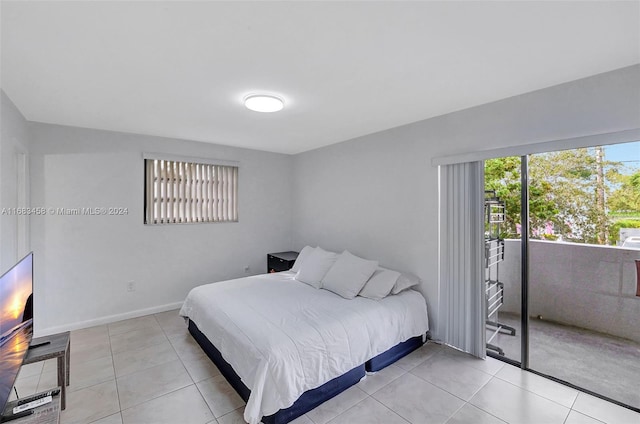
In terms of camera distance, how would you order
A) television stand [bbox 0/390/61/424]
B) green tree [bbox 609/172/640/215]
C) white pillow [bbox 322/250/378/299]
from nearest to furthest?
television stand [bbox 0/390/61/424] < green tree [bbox 609/172/640/215] < white pillow [bbox 322/250/378/299]

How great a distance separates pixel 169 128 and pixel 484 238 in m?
3.77

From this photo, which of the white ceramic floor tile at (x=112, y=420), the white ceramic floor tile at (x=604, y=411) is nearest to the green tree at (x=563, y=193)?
the white ceramic floor tile at (x=604, y=411)

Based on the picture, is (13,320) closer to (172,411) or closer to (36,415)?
(36,415)

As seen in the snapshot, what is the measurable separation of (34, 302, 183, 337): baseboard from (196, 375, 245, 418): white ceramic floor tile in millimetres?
1956

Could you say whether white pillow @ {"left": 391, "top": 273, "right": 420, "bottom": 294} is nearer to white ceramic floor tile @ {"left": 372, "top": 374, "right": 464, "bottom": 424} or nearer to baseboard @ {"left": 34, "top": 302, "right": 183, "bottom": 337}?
white ceramic floor tile @ {"left": 372, "top": 374, "right": 464, "bottom": 424}

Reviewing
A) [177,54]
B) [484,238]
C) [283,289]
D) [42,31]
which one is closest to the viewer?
[42,31]

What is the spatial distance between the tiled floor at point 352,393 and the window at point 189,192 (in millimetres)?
1793

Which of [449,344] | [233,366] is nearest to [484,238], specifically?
[449,344]

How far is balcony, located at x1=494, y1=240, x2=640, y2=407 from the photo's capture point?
7.20 feet

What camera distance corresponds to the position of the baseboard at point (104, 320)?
318 cm

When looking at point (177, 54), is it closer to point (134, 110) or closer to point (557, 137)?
point (134, 110)

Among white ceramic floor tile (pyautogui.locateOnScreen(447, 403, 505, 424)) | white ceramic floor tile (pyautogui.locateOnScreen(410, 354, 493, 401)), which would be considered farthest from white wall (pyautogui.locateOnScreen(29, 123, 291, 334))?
white ceramic floor tile (pyautogui.locateOnScreen(447, 403, 505, 424))

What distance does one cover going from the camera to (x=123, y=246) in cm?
360

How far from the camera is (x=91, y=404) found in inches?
81.2
